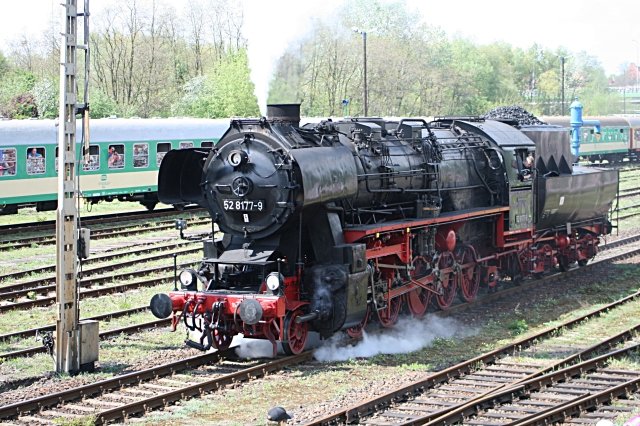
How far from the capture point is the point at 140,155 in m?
27.4

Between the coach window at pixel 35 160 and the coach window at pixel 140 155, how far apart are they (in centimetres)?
304

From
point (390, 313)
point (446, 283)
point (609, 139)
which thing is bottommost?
point (390, 313)

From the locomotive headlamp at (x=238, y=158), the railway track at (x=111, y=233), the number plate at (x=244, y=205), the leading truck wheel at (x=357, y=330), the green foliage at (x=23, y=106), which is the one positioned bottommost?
the leading truck wheel at (x=357, y=330)

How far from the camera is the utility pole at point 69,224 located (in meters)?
11.0

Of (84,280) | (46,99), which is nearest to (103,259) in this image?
(84,280)

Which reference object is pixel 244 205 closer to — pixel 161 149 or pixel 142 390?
pixel 142 390

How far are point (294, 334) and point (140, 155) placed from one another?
655 inches

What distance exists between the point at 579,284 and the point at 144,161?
14138mm

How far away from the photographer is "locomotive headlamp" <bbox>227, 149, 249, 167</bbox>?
11805mm

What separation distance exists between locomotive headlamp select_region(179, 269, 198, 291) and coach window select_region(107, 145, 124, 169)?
49.3 feet

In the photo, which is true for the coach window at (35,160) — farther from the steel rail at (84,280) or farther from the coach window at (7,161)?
the steel rail at (84,280)

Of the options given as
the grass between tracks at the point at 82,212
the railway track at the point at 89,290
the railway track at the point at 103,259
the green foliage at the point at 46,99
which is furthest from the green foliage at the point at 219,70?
the railway track at the point at 89,290

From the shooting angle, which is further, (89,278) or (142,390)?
(89,278)

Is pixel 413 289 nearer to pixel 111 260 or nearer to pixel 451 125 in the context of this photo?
pixel 451 125
